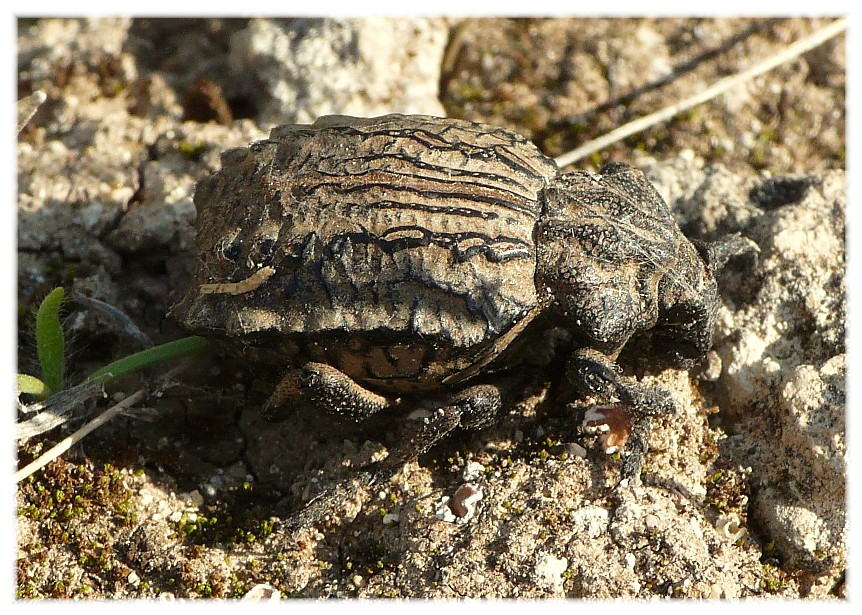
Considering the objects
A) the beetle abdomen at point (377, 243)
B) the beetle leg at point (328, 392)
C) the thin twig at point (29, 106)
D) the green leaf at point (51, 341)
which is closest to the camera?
the beetle abdomen at point (377, 243)

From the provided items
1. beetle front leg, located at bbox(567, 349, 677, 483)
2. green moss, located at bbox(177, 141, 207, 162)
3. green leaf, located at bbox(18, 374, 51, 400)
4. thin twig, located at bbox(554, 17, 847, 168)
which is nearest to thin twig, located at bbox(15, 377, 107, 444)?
green leaf, located at bbox(18, 374, 51, 400)

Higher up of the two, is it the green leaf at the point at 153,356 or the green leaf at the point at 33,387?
the green leaf at the point at 153,356

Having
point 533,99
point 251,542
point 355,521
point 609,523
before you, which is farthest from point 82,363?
point 533,99

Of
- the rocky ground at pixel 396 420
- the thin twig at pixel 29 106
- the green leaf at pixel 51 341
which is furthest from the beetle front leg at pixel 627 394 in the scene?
the thin twig at pixel 29 106

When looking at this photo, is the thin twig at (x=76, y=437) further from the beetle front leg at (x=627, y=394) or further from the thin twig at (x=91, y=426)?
the beetle front leg at (x=627, y=394)

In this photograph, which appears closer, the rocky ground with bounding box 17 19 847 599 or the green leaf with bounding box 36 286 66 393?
the rocky ground with bounding box 17 19 847 599

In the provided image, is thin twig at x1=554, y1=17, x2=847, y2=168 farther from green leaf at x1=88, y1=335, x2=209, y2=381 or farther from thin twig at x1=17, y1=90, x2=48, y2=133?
thin twig at x1=17, y1=90, x2=48, y2=133
